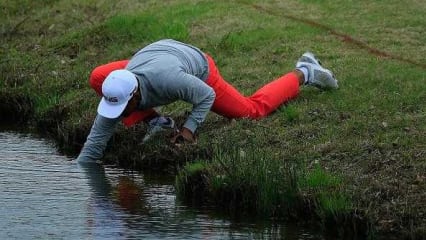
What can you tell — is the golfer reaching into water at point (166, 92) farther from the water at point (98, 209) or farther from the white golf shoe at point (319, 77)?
the water at point (98, 209)

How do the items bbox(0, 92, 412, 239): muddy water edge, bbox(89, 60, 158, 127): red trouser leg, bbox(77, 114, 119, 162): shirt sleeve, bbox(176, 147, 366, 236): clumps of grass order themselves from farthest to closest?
bbox(89, 60, 158, 127): red trouser leg, bbox(77, 114, 119, 162): shirt sleeve, bbox(176, 147, 366, 236): clumps of grass, bbox(0, 92, 412, 239): muddy water edge

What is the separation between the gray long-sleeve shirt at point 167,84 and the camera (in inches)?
431

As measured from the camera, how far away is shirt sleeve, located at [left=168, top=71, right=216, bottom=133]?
11.0 metres

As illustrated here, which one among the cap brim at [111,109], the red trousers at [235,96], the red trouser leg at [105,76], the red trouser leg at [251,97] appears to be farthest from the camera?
the red trouser leg at [251,97]

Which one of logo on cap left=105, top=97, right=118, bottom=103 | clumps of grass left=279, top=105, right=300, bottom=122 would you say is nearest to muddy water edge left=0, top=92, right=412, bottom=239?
logo on cap left=105, top=97, right=118, bottom=103

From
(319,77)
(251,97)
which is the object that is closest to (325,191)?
(251,97)

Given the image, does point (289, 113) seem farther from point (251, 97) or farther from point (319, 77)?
point (319, 77)

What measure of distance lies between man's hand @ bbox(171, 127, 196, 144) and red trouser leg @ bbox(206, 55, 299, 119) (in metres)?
0.60

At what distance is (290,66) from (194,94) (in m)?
3.33

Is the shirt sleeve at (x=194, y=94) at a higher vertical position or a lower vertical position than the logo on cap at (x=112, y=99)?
higher

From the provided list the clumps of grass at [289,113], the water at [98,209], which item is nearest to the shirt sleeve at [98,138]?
the water at [98,209]

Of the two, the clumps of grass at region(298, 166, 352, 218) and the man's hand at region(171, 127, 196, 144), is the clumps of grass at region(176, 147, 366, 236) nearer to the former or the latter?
the clumps of grass at region(298, 166, 352, 218)

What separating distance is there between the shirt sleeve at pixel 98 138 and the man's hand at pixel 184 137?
641 mm

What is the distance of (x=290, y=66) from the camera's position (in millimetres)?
14109
